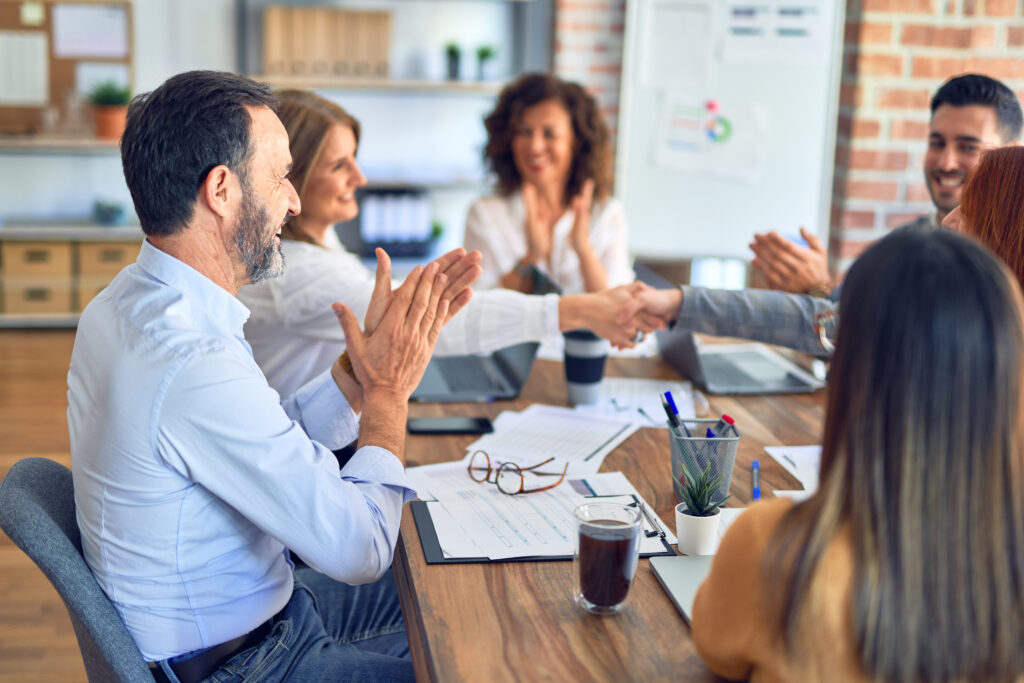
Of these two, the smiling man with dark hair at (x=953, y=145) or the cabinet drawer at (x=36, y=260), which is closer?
the smiling man with dark hair at (x=953, y=145)

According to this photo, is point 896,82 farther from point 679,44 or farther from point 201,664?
point 201,664

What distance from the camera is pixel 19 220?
17.9 feet

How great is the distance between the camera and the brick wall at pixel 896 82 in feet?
9.09

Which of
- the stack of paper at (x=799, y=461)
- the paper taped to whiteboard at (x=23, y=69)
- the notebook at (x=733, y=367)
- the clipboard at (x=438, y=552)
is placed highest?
the paper taped to whiteboard at (x=23, y=69)

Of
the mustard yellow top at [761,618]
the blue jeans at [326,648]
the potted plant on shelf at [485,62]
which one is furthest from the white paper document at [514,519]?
the potted plant on shelf at [485,62]

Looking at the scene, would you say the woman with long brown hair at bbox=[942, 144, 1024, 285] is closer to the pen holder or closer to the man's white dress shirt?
the pen holder

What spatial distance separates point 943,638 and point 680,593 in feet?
1.37

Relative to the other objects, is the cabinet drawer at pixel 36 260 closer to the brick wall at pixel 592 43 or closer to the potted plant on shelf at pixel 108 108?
the potted plant on shelf at pixel 108 108

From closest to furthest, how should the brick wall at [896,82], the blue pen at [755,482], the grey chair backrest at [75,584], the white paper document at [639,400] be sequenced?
the grey chair backrest at [75,584]
the blue pen at [755,482]
the white paper document at [639,400]
the brick wall at [896,82]

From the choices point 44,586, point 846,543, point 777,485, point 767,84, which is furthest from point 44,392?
point 846,543

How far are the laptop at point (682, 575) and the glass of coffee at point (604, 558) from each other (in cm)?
7

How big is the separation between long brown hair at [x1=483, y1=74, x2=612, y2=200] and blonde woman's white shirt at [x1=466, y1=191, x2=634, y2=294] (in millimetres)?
95

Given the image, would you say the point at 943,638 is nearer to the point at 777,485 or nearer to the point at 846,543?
the point at 846,543

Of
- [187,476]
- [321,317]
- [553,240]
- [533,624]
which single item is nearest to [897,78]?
[553,240]
